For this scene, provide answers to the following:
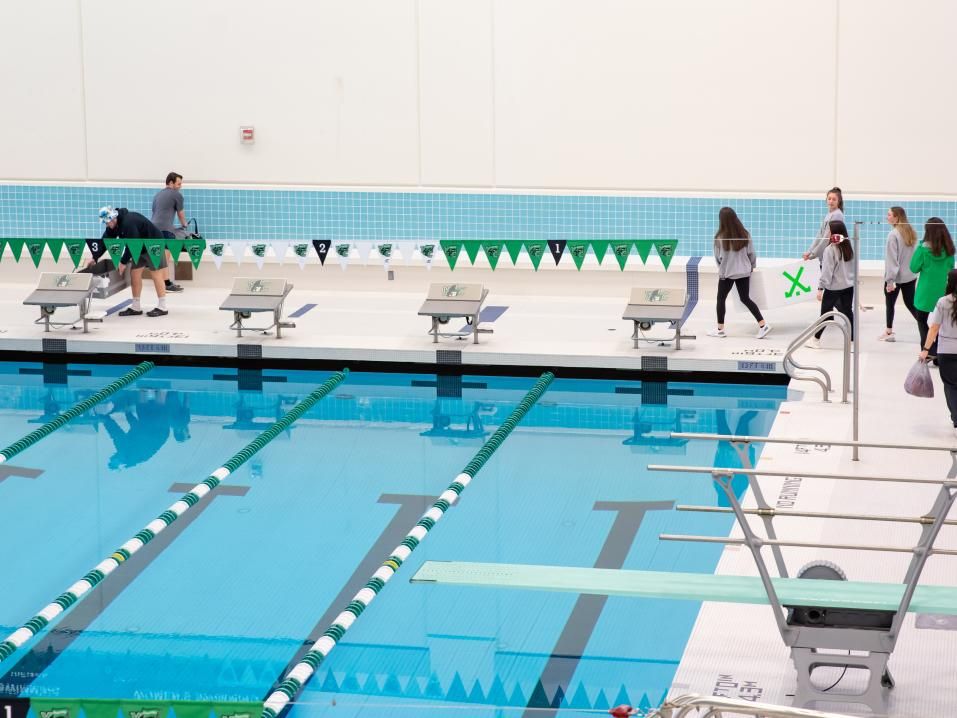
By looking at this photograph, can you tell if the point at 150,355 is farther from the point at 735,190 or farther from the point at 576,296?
the point at 735,190

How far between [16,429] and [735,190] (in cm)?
723

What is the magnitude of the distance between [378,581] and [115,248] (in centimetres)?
650

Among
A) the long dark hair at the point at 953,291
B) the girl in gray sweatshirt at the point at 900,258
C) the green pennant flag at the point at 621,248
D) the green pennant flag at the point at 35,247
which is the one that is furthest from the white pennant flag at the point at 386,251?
the long dark hair at the point at 953,291

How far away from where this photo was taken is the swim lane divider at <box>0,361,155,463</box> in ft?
33.1

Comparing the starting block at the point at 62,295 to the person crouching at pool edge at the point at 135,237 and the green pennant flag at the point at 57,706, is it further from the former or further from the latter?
the green pennant flag at the point at 57,706

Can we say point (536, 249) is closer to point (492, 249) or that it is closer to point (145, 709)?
point (492, 249)

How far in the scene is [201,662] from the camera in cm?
667

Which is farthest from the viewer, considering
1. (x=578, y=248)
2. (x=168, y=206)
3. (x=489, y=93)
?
(x=168, y=206)

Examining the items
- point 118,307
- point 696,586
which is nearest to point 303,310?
point 118,307

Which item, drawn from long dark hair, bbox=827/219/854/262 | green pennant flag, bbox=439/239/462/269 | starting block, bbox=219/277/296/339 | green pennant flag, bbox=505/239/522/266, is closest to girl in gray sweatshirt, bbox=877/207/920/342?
long dark hair, bbox=827/219/854/262

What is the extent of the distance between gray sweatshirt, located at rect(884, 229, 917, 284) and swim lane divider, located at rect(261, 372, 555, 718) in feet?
10.6

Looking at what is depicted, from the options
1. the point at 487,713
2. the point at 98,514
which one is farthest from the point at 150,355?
the point at 487,713

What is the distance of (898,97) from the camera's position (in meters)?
13.5

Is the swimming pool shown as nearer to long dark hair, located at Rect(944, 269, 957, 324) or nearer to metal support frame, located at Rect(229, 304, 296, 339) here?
metal support frame, located at Rect(229, 304, 296, 339)
